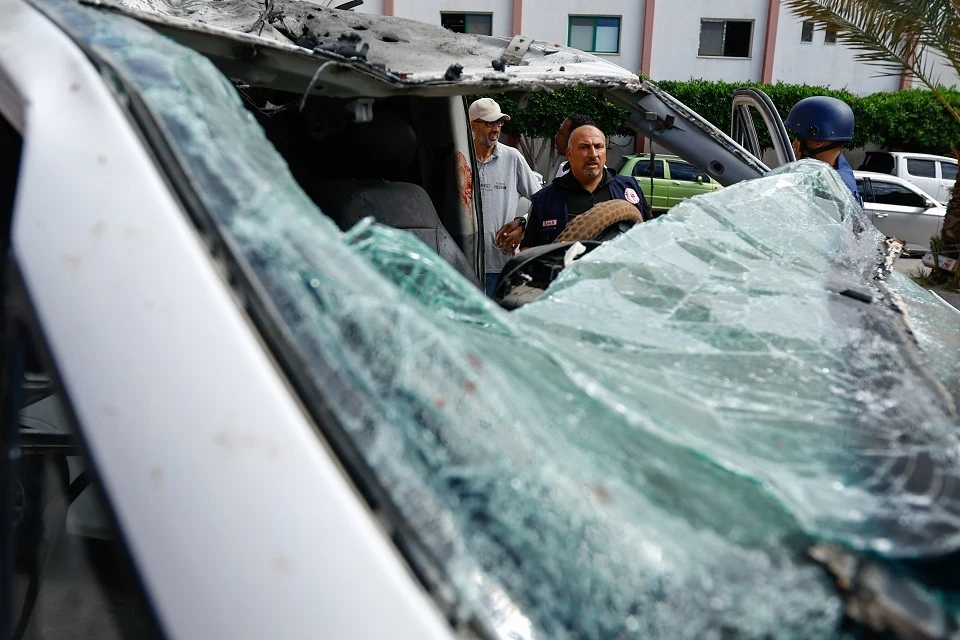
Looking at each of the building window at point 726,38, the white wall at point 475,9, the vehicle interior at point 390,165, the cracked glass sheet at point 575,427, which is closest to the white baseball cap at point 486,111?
the vehicle interior at point 390,165

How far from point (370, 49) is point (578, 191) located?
1714 millimetres

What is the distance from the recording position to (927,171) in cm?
1628

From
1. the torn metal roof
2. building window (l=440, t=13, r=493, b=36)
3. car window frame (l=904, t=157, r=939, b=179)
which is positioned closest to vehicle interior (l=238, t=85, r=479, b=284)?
the torn metal roof

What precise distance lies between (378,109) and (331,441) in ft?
7.77

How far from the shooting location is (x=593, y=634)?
86 centimetres

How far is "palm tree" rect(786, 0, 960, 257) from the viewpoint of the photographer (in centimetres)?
689

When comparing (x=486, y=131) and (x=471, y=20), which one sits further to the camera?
(x=471, y=20)

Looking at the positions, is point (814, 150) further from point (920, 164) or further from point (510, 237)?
point (920, 164)

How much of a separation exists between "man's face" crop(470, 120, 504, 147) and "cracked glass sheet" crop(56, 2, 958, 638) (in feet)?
11.8

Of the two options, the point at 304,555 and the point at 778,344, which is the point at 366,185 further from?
the point at 304,555

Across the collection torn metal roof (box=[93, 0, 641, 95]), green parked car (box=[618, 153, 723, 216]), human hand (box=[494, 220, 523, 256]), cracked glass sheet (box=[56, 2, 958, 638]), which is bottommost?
green parked car (box=[618, 153, 723, 216])

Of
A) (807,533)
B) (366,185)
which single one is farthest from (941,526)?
(366,185)

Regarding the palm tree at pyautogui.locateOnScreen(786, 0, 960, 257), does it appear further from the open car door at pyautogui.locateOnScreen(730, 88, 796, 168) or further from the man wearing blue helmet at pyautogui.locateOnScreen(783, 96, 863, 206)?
the open car door at pyautogui.locateOnScreen(730, 88, 796, 168)

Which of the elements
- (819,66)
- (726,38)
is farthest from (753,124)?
(819,66)
